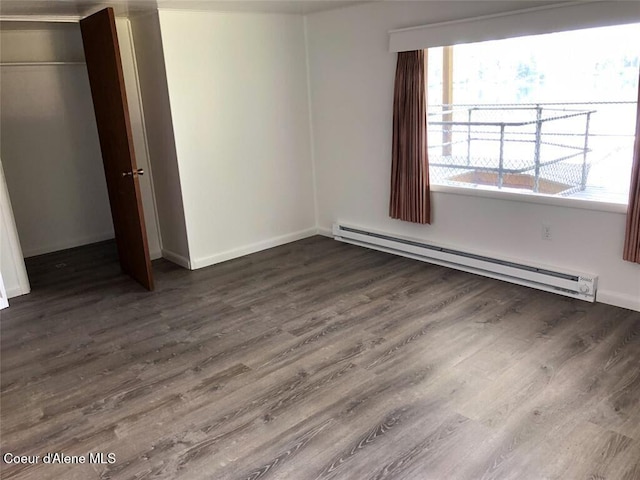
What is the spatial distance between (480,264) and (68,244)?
404 centimetres

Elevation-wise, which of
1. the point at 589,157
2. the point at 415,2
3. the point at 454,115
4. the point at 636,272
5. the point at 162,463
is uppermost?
the point at 415,2

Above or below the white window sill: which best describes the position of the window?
above

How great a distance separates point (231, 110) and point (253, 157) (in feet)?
1.51

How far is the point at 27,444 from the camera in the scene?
236 cm

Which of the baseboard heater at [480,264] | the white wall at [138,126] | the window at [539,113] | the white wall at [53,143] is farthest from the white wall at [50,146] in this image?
the window at [539,113]

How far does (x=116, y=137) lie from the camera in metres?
3.96

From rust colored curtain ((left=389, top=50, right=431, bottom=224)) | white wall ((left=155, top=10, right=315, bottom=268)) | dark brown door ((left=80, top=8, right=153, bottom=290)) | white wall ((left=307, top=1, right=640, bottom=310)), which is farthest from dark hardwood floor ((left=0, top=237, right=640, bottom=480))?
white wall ((left=155, top=10, right=315, bottom=268))

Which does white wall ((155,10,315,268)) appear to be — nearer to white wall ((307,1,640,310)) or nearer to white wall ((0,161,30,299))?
Answer: white wall ((307,1,640,310))

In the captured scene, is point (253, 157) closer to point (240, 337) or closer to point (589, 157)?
point (240, 337)

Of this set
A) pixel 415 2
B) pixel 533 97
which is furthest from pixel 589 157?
pixel 415 2

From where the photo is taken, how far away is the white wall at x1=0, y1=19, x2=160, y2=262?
4758 millimetres

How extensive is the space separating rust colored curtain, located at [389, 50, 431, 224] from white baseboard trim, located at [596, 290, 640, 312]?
141 centimetres

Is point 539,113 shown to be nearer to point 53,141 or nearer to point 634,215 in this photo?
point 634,215

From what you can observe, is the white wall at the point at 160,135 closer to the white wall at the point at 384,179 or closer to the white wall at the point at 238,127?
the white wall at the point at 238,127
